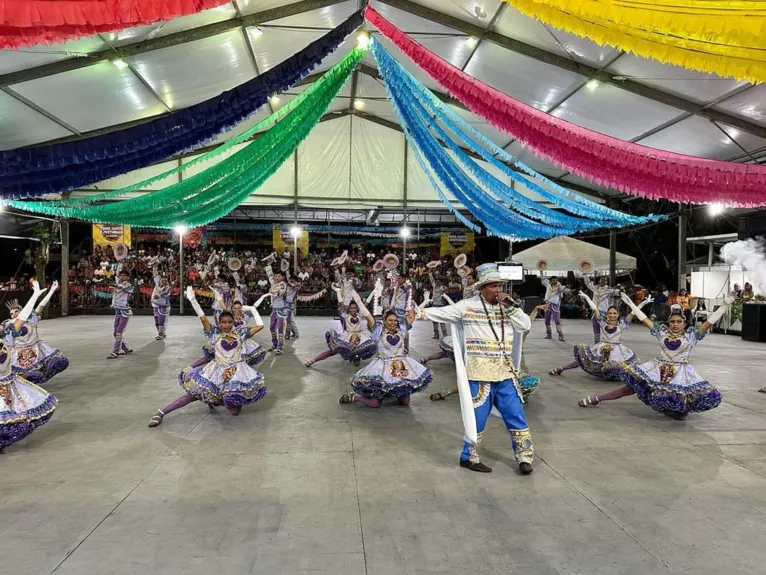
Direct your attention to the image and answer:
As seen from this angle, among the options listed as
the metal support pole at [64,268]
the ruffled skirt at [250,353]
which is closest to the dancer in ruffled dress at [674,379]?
the ruffled skirt at [250,353]

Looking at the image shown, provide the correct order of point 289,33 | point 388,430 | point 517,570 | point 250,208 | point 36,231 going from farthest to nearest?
point 250,208
point 36,231
point 289,33
point 388,430
point 517,570

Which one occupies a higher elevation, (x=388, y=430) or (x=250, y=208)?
(x=250, y=208)

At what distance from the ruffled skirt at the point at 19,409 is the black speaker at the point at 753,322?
48.3 feet

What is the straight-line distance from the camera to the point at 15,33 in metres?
2.56

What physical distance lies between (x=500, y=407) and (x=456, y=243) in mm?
17708

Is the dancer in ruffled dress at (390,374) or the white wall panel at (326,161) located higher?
the white wall panel at (326,161)

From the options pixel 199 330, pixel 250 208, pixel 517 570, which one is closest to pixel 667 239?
pixel 250 208

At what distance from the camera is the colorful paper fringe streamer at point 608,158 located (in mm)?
4008

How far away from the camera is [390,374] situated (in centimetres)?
550

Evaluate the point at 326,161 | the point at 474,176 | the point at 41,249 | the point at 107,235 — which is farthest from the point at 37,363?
the point at 107,235

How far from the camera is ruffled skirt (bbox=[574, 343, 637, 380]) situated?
7.00 metres

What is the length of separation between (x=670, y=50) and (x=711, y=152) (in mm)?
9155

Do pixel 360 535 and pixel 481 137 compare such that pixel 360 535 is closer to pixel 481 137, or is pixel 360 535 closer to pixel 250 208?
pixel 481 137

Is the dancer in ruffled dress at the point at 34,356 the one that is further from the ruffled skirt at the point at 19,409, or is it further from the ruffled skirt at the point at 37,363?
the ruffled skirt at the point at 19,409
